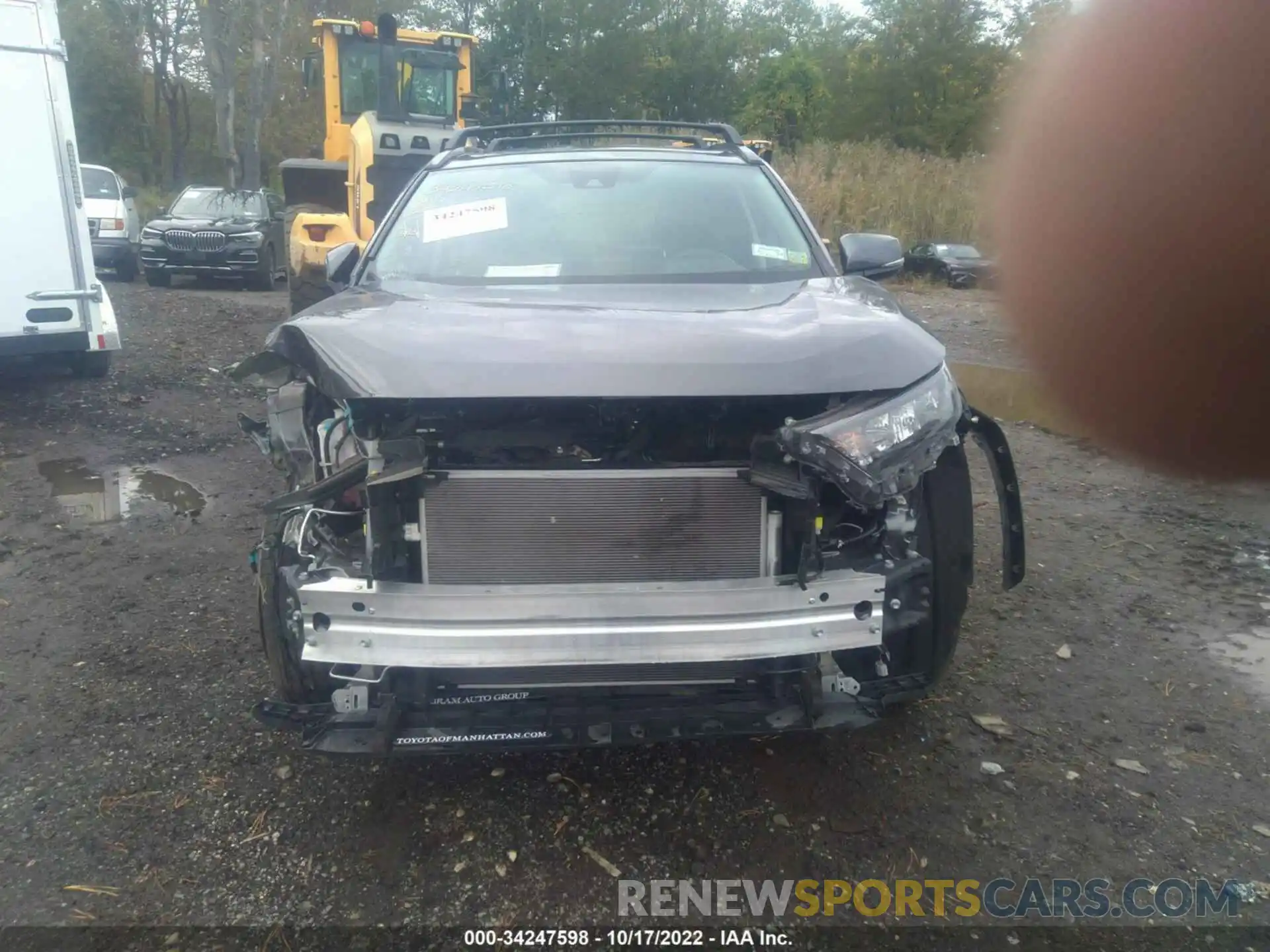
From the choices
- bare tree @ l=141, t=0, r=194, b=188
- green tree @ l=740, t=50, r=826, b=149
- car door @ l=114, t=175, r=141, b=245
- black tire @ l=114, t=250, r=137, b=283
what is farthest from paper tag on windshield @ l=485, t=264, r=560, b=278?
green tree @ l=740, t=50, r=826, b=149

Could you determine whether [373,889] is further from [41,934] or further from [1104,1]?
[1104,1]

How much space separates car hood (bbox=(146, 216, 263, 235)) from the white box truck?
6.76m

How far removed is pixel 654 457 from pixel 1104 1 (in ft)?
6.52

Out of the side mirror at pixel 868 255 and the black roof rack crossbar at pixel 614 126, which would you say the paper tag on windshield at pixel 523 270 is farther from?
the black roof rack crossbar at pixel 614 126

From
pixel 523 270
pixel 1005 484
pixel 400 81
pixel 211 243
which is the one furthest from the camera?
pixel 211 243

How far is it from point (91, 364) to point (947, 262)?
13096mm

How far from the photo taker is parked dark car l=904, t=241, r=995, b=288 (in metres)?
15.8

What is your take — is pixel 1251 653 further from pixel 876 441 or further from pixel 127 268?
pixel 127 268

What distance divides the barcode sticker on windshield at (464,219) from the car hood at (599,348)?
2.66 ft

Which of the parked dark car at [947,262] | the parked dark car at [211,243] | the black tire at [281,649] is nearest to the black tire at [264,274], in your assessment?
the parked dark car at [211,243]

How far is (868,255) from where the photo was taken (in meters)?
3.79

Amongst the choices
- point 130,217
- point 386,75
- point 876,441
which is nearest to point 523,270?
point 876,441

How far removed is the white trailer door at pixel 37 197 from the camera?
20.7 feet

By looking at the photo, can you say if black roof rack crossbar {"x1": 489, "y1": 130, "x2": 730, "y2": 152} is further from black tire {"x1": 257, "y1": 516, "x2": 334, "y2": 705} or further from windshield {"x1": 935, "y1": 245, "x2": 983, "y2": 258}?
windshield {"x1": 935, "y1": 245, "x2": 983, "y2": 258}
